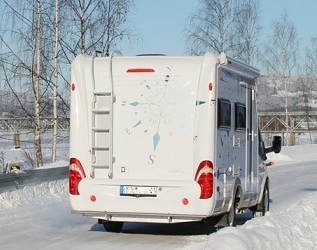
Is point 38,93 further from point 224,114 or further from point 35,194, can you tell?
point 224,114

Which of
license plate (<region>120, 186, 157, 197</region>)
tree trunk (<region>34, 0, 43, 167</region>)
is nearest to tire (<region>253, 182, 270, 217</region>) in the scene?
license plate (<region>120, 186, 157, 197</region>)

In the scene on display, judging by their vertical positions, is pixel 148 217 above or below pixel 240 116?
below

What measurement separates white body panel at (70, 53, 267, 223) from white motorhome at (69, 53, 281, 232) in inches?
0.6

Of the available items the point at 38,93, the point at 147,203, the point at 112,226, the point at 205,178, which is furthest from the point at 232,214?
the point at 38,93

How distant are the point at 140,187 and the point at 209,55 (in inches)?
84.3

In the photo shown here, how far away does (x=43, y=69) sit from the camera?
25531mm

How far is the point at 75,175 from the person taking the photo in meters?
11.3

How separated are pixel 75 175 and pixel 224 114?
7.87 feet

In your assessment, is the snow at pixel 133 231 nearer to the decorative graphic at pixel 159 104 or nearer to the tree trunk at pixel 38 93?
the decorative graphic at pixel 159 104

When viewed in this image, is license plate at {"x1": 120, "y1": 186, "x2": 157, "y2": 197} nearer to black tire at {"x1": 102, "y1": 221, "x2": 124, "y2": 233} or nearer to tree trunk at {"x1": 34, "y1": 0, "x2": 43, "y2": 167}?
black tire at {"x1": 102, "y1": 221, "x2": 124, "y2": 233}

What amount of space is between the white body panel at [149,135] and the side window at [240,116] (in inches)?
25.1

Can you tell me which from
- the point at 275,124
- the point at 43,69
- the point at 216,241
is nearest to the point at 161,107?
the point at 216,241

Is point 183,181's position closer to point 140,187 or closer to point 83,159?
point 140,187

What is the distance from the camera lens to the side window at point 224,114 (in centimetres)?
1113
